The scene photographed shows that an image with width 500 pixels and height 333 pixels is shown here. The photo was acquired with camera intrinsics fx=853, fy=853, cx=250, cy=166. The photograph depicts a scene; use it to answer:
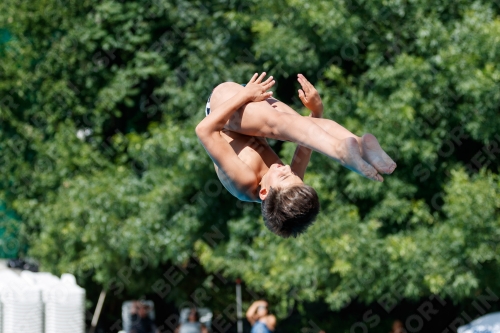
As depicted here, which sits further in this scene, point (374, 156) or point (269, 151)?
point (269, 151)

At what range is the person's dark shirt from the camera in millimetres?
11453

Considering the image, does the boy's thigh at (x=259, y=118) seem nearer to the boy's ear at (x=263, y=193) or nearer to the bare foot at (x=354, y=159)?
the boy's ear at (x=263, y=193)

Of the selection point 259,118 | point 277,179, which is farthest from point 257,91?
point 277,179

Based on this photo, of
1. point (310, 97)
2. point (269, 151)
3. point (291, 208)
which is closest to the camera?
point (291, 208)

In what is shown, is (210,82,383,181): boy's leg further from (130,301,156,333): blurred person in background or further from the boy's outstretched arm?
(130,301,156,333): blurred person in background

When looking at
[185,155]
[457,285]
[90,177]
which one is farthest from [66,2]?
[457,285]

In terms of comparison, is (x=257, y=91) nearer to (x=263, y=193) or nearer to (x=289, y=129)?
(x=289, y=129)

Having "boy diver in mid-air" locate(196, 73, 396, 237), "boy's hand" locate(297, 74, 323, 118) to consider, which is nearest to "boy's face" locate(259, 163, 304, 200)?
"boy diver in mid-air" locate(196, 73, 396, 237)

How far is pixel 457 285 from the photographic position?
9047mm

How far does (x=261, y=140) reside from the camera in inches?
191

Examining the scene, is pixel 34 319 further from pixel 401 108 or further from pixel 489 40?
pixel 489 40

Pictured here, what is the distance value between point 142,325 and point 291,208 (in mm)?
7809

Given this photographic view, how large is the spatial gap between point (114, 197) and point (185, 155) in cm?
138

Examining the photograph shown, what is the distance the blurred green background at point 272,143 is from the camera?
9.40 meters
